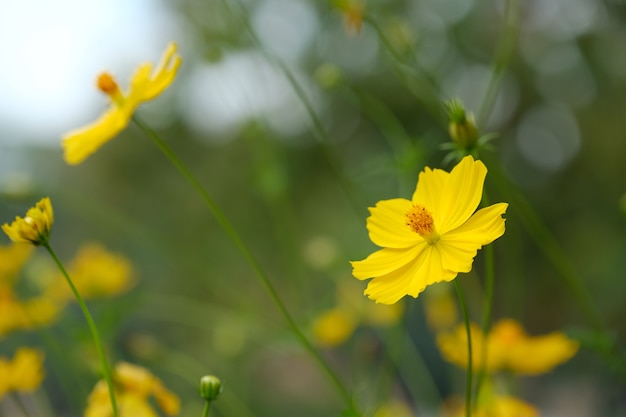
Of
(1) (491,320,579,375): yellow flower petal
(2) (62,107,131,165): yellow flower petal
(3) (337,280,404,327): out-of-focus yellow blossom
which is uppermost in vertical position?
(2) (62,107,131,165): yellow flower petal

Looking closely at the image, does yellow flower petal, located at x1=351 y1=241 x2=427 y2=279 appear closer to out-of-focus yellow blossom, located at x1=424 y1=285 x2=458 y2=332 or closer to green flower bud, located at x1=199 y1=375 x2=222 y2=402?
green flower bud, located at x1=199 y1=375 x2=222 y2=402

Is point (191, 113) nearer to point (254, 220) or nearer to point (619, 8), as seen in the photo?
point (254, 220)

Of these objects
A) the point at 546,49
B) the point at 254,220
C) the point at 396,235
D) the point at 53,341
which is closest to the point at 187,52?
the point at 254,220

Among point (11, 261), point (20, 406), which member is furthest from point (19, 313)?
point (20, 406)

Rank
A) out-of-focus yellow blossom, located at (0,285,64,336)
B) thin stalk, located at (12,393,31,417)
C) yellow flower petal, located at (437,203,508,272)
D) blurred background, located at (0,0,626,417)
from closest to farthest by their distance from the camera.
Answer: yellow flower petal, located at (437,203,508,272)
thin stalk, located at (12,393,31,417)
out-of-focus yellow blossom, located at (0,285,64,336)
blurred background, located at (0,0,626,417)

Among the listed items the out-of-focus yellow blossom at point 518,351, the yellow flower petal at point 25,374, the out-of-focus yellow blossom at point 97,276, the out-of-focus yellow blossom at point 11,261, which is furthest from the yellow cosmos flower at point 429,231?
the out-of-focus yellow blossom at point 97,276

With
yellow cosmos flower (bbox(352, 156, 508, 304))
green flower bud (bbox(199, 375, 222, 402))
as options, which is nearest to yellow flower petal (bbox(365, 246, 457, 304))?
yellow cosmos flower (bbox(352, 156, 508, 304))

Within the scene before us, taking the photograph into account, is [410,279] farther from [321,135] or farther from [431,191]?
[321,135]
